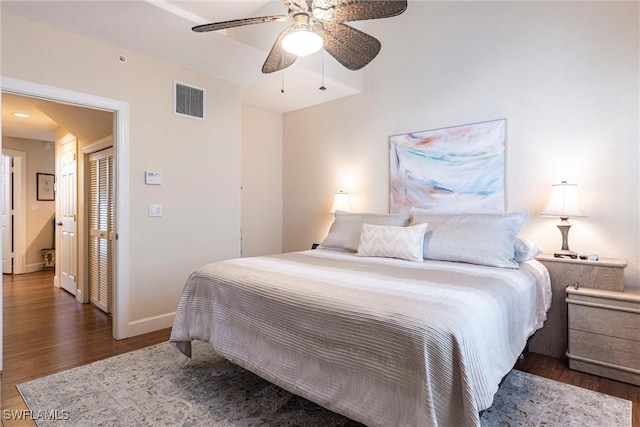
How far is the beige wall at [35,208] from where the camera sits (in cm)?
600

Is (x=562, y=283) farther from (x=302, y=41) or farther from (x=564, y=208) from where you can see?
(x=302, y=41)

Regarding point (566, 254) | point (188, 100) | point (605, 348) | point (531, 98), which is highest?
point (188, 100)

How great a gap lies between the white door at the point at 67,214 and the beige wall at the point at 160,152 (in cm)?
187

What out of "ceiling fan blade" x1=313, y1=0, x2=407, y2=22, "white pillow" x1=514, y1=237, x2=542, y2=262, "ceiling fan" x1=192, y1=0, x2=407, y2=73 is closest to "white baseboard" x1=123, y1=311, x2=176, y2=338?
"ceiling fan" x1=192, y1=0, x2=407, y2=73

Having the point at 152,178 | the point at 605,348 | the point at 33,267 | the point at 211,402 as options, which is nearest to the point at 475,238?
the point at 605,348

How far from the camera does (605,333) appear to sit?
2.31 m

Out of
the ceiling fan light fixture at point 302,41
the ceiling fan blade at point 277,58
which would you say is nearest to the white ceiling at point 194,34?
the ceiling fan blade at point 277,58

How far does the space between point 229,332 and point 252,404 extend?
0.42 metres

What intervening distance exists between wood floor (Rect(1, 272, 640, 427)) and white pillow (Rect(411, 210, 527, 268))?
34.1 inches

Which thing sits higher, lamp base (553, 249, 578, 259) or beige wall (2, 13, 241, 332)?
beige wall (2, 13, 241, 332)

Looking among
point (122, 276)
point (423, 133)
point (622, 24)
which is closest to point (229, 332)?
point (122, 276)

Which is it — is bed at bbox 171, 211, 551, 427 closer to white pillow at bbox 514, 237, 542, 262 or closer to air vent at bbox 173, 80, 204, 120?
white pillow at bbox 514, 237, 542, 262

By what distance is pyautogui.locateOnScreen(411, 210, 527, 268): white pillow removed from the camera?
95.7 inches

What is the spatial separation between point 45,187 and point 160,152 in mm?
4608
